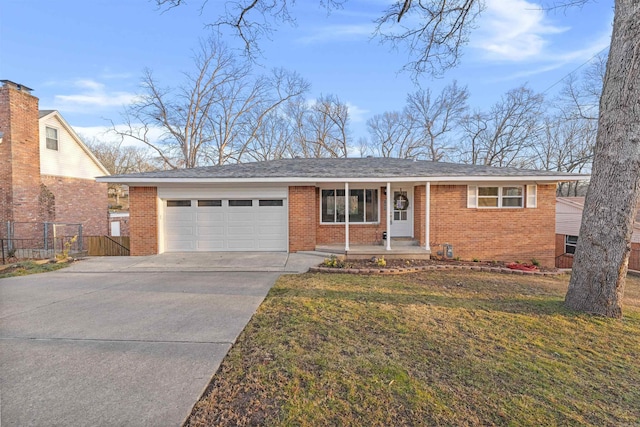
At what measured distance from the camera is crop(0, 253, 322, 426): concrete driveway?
98.0 inches

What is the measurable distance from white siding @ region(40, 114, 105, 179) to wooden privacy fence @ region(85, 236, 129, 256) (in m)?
6.69

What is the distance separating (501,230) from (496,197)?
120 cm

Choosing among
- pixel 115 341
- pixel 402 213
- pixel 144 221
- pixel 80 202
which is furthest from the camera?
pixel 80 202

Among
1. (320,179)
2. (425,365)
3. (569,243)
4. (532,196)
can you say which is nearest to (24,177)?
(320,179)

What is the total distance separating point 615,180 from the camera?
15.1 feet

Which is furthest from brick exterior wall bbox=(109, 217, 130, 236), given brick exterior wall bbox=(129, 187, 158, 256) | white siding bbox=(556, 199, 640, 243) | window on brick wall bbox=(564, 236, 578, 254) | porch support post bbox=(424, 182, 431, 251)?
white siding bbox=(556, 199, 640, 243)

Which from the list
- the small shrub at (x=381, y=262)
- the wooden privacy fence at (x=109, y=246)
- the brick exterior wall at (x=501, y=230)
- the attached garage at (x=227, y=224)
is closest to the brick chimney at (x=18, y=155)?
the wooden privacy fence at (x=109, y=246)

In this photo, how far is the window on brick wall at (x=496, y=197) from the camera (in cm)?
1059

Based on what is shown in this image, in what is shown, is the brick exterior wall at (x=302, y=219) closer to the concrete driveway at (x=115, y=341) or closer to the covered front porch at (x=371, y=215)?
the covered front porch at (x=371, y=215)

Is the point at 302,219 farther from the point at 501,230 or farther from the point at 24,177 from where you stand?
Answer: the point at 24,177

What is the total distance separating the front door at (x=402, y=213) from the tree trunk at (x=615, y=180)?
6.55 m

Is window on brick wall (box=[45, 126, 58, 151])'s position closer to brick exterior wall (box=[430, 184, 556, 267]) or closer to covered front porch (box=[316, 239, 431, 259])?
covered front porch (box=[316, 239, 431, 259])

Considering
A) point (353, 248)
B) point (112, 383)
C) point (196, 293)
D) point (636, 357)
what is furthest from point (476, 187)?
point (112, 383)

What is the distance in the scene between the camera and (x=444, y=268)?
8.68 m
